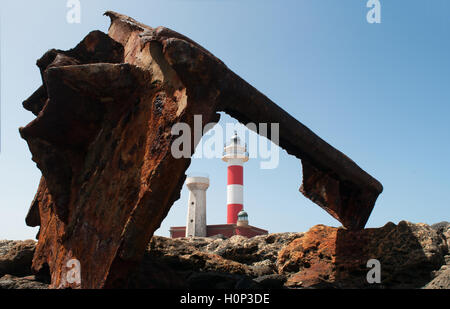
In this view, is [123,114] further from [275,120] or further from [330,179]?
[330,179]

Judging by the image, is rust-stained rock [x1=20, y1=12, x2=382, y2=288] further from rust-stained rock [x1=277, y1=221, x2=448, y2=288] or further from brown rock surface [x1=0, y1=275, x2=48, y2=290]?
rust-stained rock [x1=277, y1=221, x2=448, y2=288]

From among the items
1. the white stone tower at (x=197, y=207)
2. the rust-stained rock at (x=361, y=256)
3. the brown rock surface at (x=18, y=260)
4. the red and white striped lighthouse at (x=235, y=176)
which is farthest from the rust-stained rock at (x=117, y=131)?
the red and white striped lighthouse at (x=235, y=176)

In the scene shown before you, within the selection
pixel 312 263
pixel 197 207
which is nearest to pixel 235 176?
pixel 197 207

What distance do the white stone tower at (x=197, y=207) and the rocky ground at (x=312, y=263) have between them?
907 inches

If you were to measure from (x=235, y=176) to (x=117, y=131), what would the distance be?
30.3 m

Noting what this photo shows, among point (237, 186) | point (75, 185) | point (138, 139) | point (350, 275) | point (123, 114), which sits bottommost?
point (350, 275)

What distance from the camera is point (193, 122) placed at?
258cm

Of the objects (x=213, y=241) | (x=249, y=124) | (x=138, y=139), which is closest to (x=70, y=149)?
(x=138, y=139)

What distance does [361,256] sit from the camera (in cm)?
397

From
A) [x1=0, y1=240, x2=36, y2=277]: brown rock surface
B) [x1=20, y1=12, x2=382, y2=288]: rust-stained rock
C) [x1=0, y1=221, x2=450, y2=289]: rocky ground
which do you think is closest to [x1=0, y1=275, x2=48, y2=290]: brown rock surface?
[x1=0, y1=221, x2=450, y2=289]: rocky ground

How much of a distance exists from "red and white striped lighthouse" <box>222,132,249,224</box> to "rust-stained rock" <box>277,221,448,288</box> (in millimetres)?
26392

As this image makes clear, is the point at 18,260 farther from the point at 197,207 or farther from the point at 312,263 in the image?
the point at 197,207

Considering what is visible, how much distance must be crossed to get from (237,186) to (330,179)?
27.6 meters

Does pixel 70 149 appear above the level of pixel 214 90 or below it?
below
